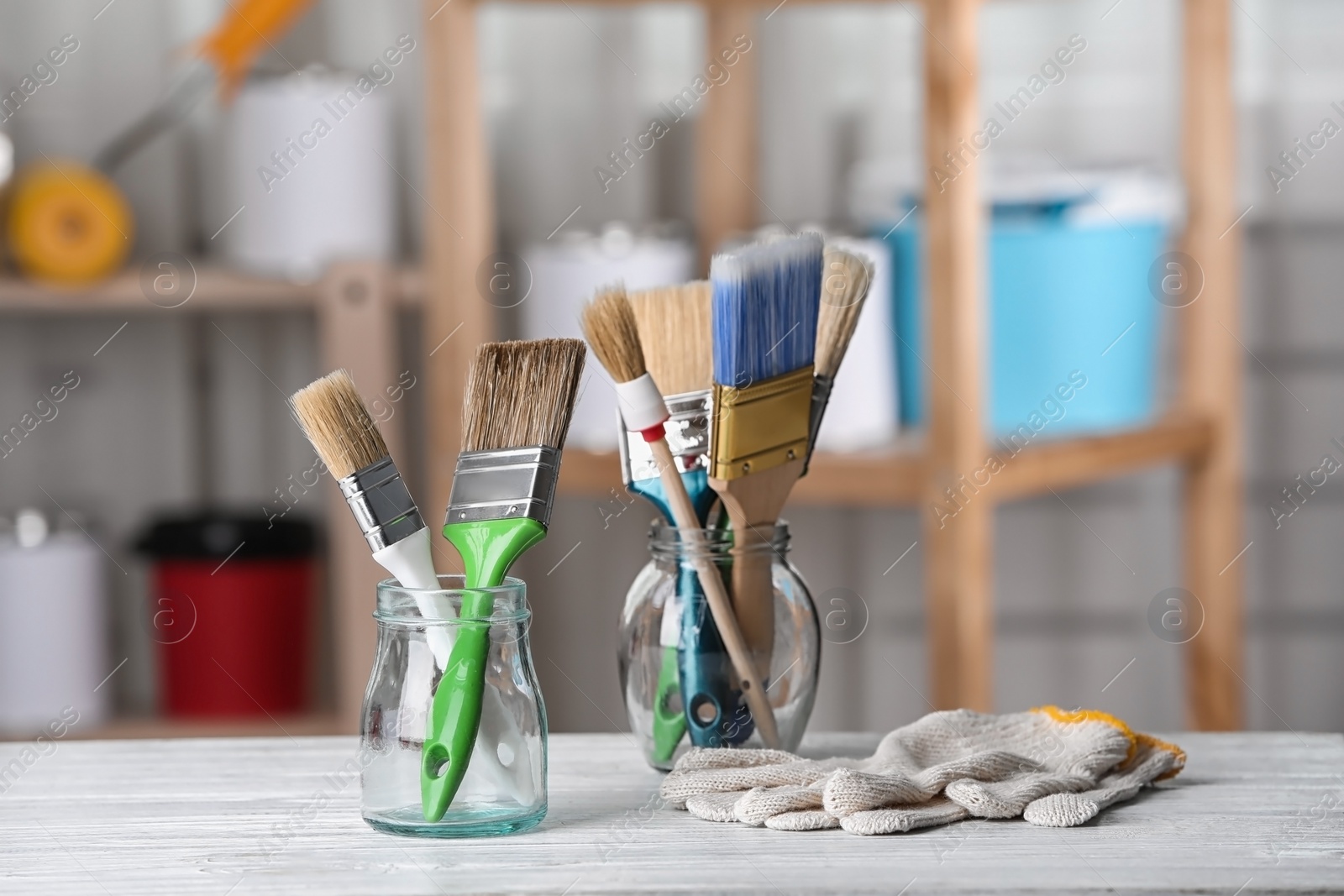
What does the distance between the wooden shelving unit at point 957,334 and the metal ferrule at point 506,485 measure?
0.60 meters

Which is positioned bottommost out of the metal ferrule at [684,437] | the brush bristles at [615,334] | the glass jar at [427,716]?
the glass jar at [427,716]

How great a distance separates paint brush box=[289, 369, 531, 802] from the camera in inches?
22.9

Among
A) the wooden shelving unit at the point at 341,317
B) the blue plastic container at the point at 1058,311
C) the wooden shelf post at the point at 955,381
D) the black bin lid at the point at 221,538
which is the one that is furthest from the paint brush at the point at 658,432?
the black bin lid at the point at 221,538

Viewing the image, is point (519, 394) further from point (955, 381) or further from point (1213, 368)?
point (1213, 368)

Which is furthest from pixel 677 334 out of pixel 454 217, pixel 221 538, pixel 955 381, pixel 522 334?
pixel 221 538

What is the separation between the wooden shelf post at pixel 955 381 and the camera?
111 centimetres

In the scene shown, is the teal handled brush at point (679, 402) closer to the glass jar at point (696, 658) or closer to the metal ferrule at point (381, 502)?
the glass jar at point (696, 658)

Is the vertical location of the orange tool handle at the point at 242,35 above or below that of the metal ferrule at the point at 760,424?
above

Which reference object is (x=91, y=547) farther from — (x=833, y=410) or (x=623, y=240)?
(x=833, y=410)

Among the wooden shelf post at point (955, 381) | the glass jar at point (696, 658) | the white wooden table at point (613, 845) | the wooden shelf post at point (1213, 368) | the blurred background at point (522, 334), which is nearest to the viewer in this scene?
the white wooden table at point (613, 845)

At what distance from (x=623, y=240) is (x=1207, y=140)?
0.59m

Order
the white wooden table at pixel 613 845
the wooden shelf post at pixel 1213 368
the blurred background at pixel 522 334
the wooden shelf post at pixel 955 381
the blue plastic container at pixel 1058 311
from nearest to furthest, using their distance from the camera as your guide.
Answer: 1. the white wooden table at pixel 613 845
2. the wooden shelf post at pixel 955 381
3. the blue plastic container at pixel 1058 311
4. the wooden shelf post at pixel 1213 368
5. the blurred background at pixel 522 334

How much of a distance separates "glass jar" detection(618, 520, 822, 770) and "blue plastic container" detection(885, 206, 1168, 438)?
58 centimetres

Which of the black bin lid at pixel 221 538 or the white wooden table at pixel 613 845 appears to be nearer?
the white wooden table at pixel 613 845
